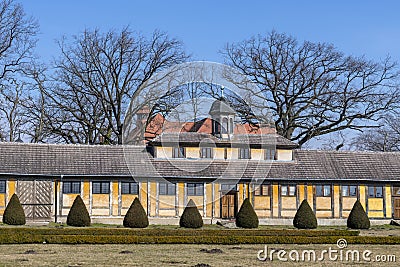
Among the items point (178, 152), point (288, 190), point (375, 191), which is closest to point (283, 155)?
point (288, 190)

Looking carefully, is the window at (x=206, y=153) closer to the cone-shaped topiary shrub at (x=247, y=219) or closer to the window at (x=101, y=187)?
the window at (x=101, y=187)

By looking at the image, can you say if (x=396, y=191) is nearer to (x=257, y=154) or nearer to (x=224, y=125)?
(x=257, y=154)

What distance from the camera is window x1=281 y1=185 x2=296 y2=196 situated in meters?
35.4

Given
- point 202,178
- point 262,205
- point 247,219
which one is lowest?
point 247,219

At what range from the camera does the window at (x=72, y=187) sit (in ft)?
110

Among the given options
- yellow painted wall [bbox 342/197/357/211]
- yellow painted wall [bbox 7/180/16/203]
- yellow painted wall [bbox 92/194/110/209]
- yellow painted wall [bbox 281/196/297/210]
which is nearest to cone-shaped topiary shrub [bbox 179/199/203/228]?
yellow painted wall [bbox 92/194/110/209]

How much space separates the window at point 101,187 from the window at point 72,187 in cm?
76

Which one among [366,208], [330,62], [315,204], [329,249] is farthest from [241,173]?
[329,249]

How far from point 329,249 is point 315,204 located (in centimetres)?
1618

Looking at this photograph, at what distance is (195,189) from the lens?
3475 cm

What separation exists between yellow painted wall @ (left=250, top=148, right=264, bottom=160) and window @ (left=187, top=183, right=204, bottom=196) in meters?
3.59

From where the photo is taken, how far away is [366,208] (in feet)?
118

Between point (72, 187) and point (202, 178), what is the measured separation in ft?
22.1

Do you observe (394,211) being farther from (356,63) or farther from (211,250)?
(211,250)
